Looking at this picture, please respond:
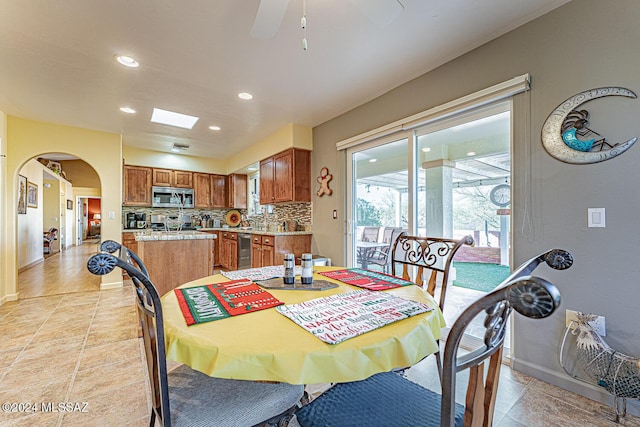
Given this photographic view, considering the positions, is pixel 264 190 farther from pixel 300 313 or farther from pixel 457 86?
pixel 300 313

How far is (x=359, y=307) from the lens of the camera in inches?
45.3

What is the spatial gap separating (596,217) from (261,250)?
3927mm

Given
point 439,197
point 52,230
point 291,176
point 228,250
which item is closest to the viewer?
point 439,197

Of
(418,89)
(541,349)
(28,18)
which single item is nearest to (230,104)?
(28,18)

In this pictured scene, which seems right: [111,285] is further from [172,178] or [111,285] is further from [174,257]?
[172,178]

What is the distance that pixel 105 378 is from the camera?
200 cm

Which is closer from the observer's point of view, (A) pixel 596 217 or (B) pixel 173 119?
(A) pixel 596 217

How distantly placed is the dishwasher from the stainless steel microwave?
1.53 m

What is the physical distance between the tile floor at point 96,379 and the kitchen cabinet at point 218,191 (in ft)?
11.9

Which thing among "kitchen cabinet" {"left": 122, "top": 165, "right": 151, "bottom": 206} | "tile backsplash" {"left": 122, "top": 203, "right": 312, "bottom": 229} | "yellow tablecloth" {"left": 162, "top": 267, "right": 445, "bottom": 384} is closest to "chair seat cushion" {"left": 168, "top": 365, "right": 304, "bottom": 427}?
"yellow tablecloth" {"left": 162, "top": 267, "right": 445, "bottom": 384}

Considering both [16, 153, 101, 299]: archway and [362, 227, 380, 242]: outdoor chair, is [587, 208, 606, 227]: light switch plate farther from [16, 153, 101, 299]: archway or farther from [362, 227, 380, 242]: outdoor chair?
[16, 153, 101, 299]: archway

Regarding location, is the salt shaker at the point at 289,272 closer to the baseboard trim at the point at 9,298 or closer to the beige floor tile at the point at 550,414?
the beige floor tile at the point at 550,414

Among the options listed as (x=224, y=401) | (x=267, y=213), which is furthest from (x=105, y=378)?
(x=267, y=213)

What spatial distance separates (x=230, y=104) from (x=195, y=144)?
226 cm
